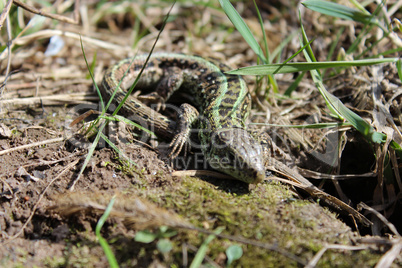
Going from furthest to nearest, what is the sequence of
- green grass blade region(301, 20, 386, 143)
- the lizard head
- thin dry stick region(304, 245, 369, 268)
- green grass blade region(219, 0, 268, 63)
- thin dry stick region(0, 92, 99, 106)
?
thin dry stick region(0, 92, 99, 106) < green grass blade region(219, 0, 268, 63) < the lizard head < green grass blade region(301, 20, 386, 143) < thin dry stick region(304, 245, 369, 268)

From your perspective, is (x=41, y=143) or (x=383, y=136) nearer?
(x=383, y=136)

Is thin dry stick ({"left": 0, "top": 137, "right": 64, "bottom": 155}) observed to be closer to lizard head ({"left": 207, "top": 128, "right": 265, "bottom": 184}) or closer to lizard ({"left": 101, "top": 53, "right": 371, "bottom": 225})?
lizard ({"left": 101, "top": 53, "right": 371, "bottom": 225})

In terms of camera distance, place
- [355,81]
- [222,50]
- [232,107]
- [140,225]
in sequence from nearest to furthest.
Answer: [140,225], [232,107], [355,81], [222,50]

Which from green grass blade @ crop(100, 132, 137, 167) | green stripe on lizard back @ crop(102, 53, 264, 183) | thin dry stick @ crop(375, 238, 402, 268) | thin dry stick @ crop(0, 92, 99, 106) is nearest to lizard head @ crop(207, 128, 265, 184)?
green stripe on lizard back @ crop(102, 53, 264, 183)

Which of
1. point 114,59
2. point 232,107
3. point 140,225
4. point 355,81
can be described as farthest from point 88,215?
point 355,81

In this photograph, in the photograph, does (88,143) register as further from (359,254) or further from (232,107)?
(359,254)

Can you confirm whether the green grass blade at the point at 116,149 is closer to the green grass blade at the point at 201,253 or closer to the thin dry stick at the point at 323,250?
the green grass blade at the point at 201,253
